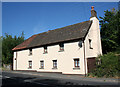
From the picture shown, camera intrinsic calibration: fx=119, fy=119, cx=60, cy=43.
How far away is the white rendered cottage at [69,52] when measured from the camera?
54.7 ft

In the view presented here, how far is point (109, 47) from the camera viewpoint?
24.8 metres

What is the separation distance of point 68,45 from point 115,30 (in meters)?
11.6

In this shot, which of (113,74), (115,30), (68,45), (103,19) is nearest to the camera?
(113,74)

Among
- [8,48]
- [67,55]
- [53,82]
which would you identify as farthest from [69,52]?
[8,48]

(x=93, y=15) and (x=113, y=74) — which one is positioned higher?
(x=93, y=15)

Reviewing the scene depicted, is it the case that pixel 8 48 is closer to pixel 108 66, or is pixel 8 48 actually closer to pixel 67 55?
pixel 67 55

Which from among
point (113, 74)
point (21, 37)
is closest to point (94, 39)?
point (113, 74)

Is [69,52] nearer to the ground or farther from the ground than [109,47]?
nearer to the ground

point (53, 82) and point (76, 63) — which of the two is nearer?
point (53, 82)

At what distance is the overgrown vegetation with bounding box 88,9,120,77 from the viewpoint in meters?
14.2

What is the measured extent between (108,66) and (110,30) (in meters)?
13.0

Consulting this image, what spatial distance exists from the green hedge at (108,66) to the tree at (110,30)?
9.47 metres

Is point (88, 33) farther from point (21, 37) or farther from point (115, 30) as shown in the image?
point (21, 37)

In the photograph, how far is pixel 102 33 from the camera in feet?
88.8
